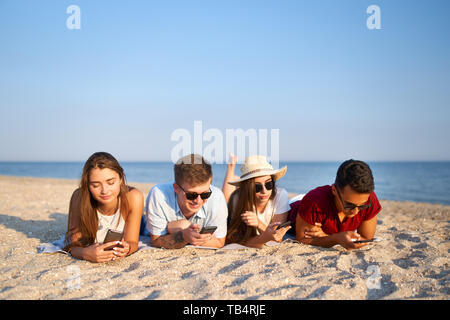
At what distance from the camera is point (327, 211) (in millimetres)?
4359

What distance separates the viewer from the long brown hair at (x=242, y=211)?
467 centimetres

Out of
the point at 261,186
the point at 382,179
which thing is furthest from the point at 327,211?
the point at 382,179

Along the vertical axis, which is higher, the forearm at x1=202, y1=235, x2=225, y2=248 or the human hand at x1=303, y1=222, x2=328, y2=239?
the human hand at x1=303, y1=222, x2=328, y2=239

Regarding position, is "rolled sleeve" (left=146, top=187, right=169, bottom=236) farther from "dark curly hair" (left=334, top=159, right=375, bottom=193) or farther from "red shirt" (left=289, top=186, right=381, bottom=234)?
"dark curly hair" (left=334, top=159, right=375, bottom=193)

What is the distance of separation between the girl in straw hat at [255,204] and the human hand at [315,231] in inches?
18.2

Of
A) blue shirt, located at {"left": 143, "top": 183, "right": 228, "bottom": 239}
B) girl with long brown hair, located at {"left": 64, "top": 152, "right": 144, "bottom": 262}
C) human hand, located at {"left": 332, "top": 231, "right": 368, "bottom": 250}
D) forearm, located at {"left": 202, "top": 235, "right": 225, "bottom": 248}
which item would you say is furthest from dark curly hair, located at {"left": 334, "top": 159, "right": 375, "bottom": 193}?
girl with long brown hair, located at {"left": 64, "top": 152, "right": 144, "bottom": 262}

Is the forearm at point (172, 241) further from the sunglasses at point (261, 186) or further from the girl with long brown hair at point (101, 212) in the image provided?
the sunglasses at point (261, 186)

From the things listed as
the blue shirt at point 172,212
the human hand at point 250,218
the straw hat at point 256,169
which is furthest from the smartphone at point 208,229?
the straw hat at point 256,169

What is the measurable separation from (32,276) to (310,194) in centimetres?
348

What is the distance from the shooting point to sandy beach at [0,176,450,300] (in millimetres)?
2922

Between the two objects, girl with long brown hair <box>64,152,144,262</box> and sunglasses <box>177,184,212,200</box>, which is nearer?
girl with long brown hair <box>64,152,144,262</box>

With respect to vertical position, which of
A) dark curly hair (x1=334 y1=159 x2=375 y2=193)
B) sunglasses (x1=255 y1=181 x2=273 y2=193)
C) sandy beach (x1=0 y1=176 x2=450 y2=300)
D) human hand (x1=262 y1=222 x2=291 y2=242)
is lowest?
sandy beach (x1=0 y1=176 x2=450 y2=300)

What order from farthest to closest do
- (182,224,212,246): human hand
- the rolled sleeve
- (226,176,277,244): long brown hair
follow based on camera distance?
(226,176,277,244): long brown hair
the rolled sleeve
(182,224,212,246): human hand
